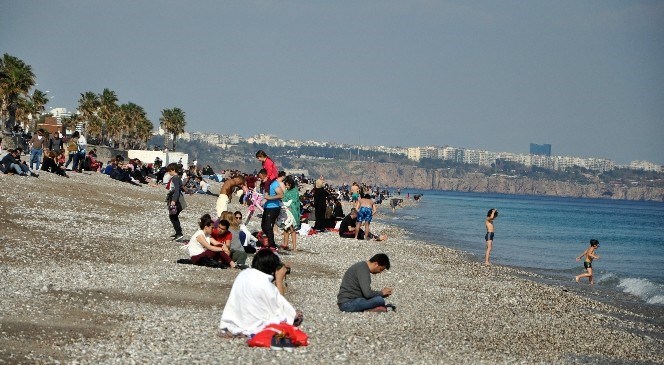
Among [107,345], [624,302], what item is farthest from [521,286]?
[107,345]

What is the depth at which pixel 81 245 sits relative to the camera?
16812 mm

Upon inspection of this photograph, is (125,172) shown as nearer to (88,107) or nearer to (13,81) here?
(13,81)

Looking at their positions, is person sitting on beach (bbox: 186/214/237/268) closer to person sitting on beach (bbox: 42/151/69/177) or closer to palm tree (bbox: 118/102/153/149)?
person sitting on beach (bbox: 42/151/69/177)

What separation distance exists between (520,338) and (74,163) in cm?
2928

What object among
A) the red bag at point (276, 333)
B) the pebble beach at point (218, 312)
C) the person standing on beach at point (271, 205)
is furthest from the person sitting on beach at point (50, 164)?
the red bag at point (276, 333)

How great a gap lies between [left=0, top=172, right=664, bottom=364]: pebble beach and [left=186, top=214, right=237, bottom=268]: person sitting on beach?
0.31 m

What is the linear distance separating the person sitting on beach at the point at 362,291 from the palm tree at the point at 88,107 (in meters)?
81.4

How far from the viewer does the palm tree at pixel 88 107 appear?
296ft

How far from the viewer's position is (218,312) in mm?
11445

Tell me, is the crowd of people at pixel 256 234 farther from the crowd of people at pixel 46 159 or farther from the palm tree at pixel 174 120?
the palm tree at pixel 174 120

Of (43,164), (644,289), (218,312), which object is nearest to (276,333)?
(218,312)

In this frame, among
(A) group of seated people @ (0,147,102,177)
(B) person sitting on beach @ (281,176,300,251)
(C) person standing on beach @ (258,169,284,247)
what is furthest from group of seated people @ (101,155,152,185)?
(C) person standing on beach @ (258,169,284,247)

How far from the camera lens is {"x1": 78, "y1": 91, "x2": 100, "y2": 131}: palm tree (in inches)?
3551

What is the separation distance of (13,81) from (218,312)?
58.8 metres
